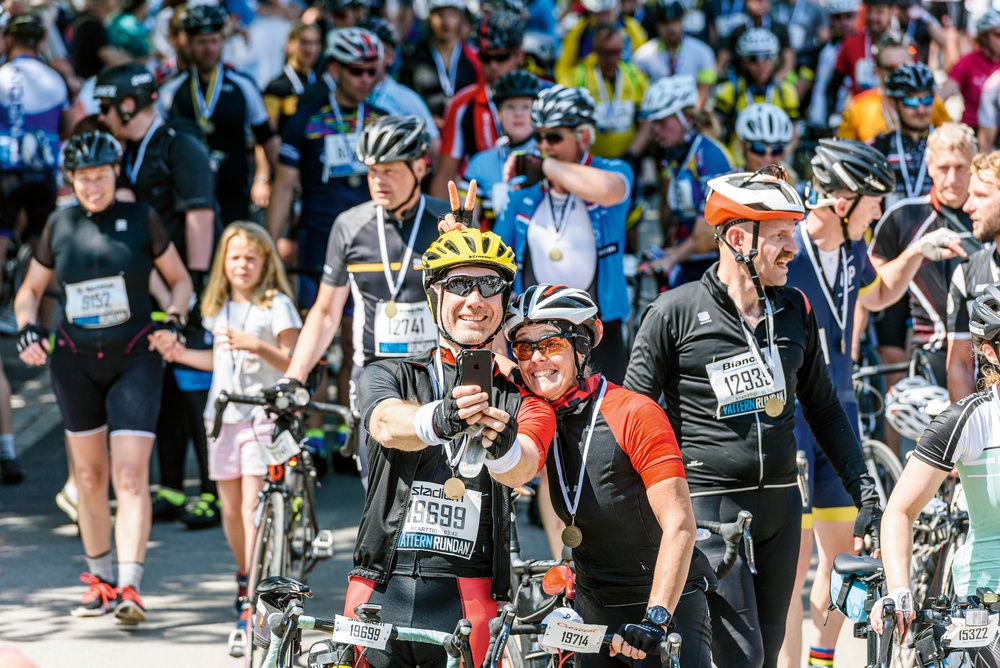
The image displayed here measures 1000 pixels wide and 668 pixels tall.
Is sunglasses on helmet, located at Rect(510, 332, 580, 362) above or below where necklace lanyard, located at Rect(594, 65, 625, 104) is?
below

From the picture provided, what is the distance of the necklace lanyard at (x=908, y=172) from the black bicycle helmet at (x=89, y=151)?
4940 millimetres

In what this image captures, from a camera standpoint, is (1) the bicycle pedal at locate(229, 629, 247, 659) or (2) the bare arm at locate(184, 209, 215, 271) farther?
(2) the bare arm at locate(184, 209, 215, 271)

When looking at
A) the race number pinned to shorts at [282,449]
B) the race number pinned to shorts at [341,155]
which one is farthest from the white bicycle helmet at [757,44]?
the race number pinned to shorts at [282,449]

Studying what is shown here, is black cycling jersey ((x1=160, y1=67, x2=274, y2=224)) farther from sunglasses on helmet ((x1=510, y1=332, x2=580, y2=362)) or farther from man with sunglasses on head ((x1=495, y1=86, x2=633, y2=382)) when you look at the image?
sunglasses on helmet ((x1=510, y1=332, x2=580, y2=362))

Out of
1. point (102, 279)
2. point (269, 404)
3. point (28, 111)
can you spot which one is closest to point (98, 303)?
point (102, 279)

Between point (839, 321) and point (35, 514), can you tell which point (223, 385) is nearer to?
point (35, 514)

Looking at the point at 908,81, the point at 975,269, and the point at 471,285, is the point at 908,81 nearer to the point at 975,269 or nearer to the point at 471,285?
the point at 975,269

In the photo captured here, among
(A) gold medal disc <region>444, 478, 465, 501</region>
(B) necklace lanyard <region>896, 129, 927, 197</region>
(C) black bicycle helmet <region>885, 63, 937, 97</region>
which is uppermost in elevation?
(C) black bicycle helmet <region>885, 63, 937, 97</region>

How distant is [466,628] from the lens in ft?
12.9

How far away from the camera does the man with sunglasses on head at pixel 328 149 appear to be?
31.2 feet

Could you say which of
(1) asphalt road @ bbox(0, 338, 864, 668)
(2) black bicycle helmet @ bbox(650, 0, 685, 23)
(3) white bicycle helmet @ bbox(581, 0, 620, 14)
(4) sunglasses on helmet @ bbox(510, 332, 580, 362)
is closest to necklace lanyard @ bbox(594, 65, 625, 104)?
(3) white bicycle helmet @ bbox(581, 0, 620, 14)

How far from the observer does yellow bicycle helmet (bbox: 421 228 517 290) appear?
14.1 feet

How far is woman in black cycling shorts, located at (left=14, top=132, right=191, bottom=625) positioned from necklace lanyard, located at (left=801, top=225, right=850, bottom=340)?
3337 mm

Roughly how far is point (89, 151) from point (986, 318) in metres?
4.87
